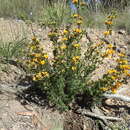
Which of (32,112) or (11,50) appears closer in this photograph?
(32,112)

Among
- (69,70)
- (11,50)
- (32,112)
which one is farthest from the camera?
(11,50)

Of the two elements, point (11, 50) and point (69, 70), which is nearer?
point (69, 70)

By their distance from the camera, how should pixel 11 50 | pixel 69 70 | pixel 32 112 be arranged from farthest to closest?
1. pixel 11 50
2. pixel 32 112
3. pixel 69 70

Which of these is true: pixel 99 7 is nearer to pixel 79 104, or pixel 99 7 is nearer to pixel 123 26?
pixel 123 26

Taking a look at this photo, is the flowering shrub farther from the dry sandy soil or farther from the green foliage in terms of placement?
the green foliage

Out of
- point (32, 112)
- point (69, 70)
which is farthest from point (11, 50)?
point (69, 70)

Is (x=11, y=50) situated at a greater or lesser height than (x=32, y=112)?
greater

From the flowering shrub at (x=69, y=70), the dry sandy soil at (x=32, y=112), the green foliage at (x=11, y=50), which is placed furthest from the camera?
the green foliage at (x=11, y=50)

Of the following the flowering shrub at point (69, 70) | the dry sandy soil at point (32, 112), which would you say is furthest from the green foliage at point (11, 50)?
the flowering shrub at point (69, 70)

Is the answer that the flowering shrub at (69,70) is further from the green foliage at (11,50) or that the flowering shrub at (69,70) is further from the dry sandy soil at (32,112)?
the green foliage at (11,50)

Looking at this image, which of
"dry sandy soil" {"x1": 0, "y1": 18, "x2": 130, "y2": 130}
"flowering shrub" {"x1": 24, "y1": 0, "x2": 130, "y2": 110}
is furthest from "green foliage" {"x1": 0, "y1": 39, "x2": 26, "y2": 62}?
"flowering shrub" {"x1": 24, "y1": 0, "x2": 130, "y2": 110}

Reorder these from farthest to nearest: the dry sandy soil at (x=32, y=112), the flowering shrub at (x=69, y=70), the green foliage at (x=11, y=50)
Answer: the green foliage at (x=11, y=50)
the dry sandy soil at (x=32, y=112)
the flowering shrub at (x=69, y=70)

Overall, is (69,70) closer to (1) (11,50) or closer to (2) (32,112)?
(2) (32,112)

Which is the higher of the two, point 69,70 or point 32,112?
point 69,70
